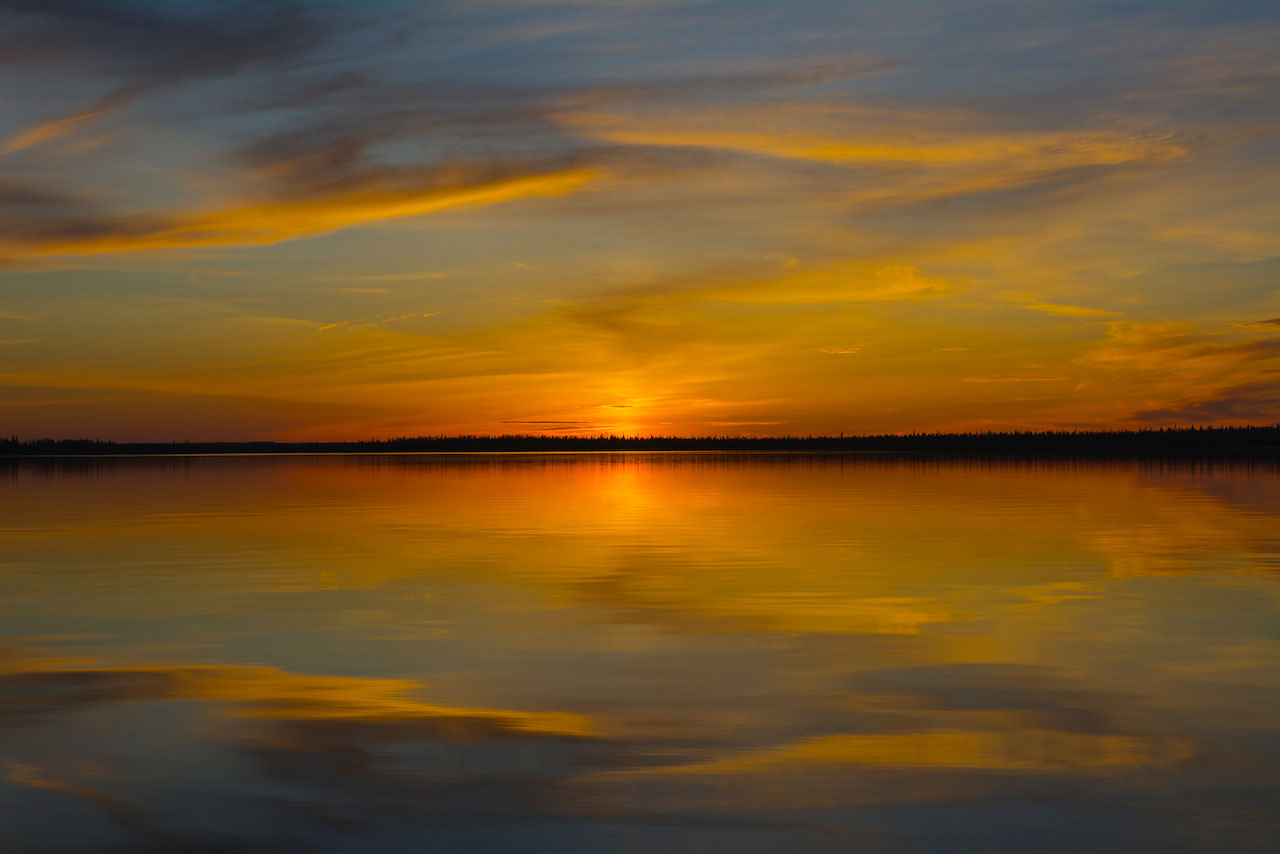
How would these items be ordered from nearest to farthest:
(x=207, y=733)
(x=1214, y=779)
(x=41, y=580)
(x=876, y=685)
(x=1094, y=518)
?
(x=1214, y=779)
(x=207, y=733)
(x=876, y=685)
(x=41, y=580)
(x=1094, y=518)

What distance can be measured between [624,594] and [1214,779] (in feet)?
38.2

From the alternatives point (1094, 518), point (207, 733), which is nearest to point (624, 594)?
point (207, 733)

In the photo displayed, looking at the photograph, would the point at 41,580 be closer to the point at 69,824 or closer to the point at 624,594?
the point at 624,594

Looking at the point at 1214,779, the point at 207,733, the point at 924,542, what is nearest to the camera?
the point at 1214,779

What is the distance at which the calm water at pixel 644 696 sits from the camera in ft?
28.3

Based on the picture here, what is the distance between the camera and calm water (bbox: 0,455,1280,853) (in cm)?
862

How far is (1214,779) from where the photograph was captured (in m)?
9.45

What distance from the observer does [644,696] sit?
12516mm

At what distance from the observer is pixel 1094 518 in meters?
35.4

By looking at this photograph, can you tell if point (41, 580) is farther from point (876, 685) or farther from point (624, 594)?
point (876, 685)

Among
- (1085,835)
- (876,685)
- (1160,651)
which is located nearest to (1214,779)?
(1085,835)

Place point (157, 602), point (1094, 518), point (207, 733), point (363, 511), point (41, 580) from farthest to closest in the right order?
point (363, 511) → point (1094, 518) → point (41, 580) → point (157, 602) → point (207, 733)

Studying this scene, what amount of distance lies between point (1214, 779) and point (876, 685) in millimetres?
4061

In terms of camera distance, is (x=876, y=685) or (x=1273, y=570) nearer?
(x=876, y=685)
